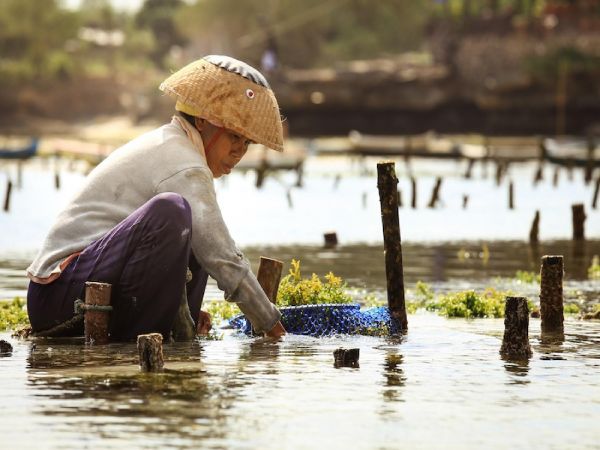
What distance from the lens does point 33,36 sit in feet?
275

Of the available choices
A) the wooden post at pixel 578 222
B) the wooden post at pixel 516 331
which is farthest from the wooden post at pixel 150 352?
the wooden post at pixel 578 222

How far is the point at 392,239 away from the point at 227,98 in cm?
222

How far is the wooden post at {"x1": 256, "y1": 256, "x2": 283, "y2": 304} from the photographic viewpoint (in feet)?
32.1

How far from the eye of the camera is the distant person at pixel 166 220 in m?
8.29

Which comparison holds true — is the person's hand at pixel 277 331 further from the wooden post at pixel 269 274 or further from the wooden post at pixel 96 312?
the wooden post at pixel 96 312

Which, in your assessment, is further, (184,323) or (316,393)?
(184,323)

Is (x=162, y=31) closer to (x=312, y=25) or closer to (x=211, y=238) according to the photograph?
(x=312, y=25)

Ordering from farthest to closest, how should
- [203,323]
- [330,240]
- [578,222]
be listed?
[578,222] < [330,240] < [203,323]

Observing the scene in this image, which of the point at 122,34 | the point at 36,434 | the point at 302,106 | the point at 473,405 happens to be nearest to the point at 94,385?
the point at 36,434

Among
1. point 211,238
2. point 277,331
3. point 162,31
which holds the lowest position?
point 277,331

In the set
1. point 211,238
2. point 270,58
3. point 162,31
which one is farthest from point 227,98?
point 162,31

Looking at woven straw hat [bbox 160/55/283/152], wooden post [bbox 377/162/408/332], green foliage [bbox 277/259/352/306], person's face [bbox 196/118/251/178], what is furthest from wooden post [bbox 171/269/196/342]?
wooden post [bbox 377/162/408/332]

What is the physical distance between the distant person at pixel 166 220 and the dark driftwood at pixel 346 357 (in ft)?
1.69

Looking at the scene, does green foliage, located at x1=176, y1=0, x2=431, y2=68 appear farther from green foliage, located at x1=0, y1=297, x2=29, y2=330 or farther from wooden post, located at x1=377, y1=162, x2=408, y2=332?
wooden post, located at x1=377, y1=162, x2=408, y2=332
